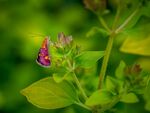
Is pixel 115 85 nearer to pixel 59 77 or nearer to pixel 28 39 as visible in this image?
pixel 59 77

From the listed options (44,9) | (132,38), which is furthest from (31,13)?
(132,38)

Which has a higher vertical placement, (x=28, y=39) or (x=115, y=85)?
(x=115, y=85)

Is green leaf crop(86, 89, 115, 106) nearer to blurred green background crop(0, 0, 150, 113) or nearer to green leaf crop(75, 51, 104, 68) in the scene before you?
green leaf crop(75, 51, 104, 68)

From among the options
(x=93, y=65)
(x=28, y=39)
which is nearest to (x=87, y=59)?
(x=93, y=65)

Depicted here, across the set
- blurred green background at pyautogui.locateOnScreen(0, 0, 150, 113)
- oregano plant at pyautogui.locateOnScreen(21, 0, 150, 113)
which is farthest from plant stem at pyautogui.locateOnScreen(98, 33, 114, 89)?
blurred green background at pyautogui.locateOnScreen(0, 0, 150, 113)

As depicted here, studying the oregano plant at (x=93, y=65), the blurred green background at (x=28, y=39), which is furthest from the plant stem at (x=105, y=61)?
the blurred green background at (x=28, y=39)

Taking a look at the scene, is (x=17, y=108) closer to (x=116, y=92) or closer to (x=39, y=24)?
(x=39, y=24)

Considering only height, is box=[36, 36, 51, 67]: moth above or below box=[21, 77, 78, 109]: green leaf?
above

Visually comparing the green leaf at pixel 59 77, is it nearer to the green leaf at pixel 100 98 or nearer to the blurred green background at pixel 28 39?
the green leaf at pixel 100 98
